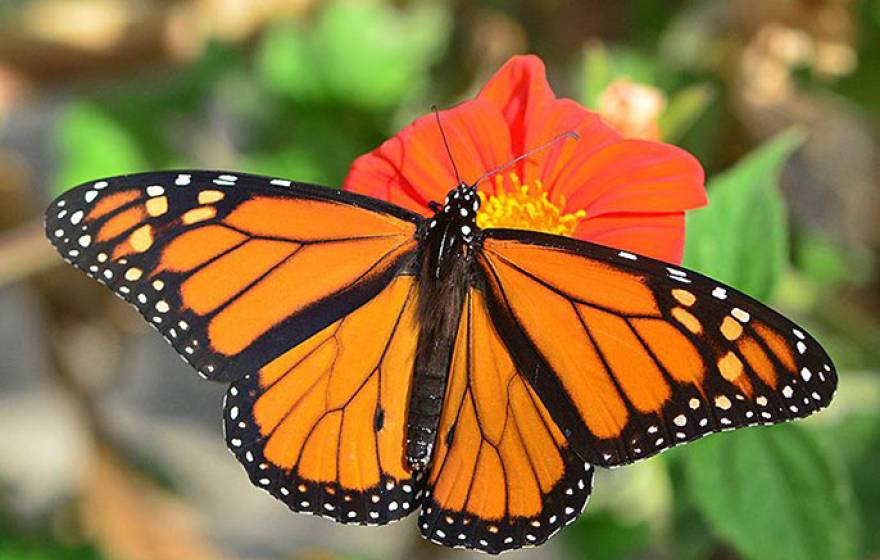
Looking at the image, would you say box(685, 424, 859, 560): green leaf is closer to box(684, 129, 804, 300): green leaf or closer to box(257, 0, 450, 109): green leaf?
box(684, 129, 804, 300): green leaf

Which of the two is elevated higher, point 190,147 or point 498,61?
point 498,61

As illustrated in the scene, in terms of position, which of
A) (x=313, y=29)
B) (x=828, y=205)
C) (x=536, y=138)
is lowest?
(x=536, y=138)

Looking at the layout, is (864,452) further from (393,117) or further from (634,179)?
(393,117)

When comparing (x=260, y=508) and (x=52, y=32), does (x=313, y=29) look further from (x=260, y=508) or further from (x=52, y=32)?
(x=260, y=508)

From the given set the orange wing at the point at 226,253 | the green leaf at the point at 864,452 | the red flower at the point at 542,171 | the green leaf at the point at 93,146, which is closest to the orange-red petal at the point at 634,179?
the red flower at the point at 542,171

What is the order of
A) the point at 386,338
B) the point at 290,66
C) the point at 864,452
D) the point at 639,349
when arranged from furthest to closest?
1. the point at 290,66
2. the point at 864,452
3. the point at 386,338
4. the point at 639,349

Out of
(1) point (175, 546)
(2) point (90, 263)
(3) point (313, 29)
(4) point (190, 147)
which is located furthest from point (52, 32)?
(2) point (90, 263)

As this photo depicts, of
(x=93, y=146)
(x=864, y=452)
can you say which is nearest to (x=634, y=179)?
(x=864, y=452)
